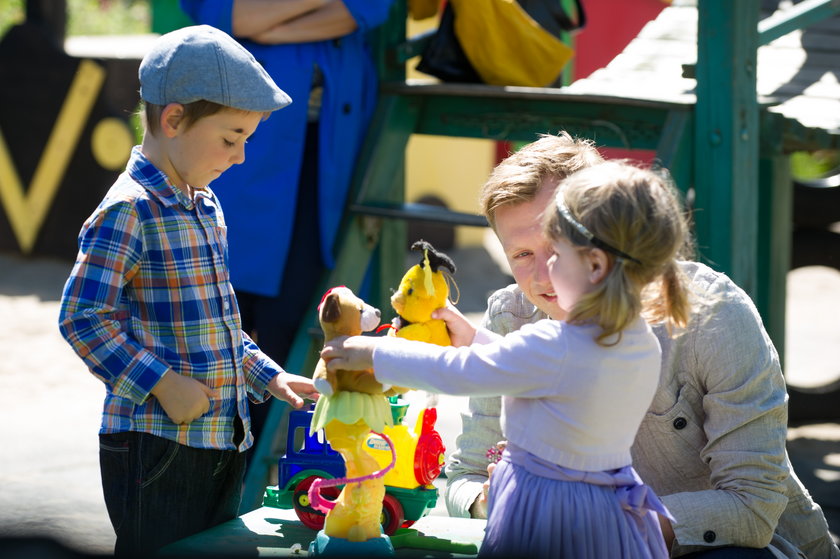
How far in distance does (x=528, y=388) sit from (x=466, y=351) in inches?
4.4

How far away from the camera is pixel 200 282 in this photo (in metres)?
2.35

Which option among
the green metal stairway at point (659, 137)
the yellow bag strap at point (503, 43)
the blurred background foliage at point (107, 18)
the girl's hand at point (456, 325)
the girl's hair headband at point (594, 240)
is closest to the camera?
the girl's hair headband at point (594, 240)

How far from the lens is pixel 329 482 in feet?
6.49

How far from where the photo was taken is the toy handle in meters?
1.95

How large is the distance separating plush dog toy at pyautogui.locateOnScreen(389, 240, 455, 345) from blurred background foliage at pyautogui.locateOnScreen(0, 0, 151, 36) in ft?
53.6

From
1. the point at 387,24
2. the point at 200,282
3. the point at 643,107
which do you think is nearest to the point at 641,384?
the point at 200,282

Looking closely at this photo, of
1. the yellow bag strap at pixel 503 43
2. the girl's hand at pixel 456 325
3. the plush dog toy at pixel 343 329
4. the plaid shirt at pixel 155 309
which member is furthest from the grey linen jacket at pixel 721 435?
the yellow bag strap at pixel 503 43

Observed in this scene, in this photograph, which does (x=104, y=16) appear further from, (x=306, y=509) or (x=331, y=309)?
(x=331, y=309)

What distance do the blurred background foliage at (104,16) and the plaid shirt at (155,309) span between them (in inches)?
624

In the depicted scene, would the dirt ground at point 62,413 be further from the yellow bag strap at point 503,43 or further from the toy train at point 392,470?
the yellow bag strap at point 503,43

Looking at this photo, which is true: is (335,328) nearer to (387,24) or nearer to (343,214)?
(343,214)

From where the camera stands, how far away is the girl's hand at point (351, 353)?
185cm

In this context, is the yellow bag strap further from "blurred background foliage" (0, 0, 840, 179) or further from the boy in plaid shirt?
"blurred background foliage" (0, 0, 840, 179)

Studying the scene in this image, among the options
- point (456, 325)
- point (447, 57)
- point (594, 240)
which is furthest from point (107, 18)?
point (594, 240)
